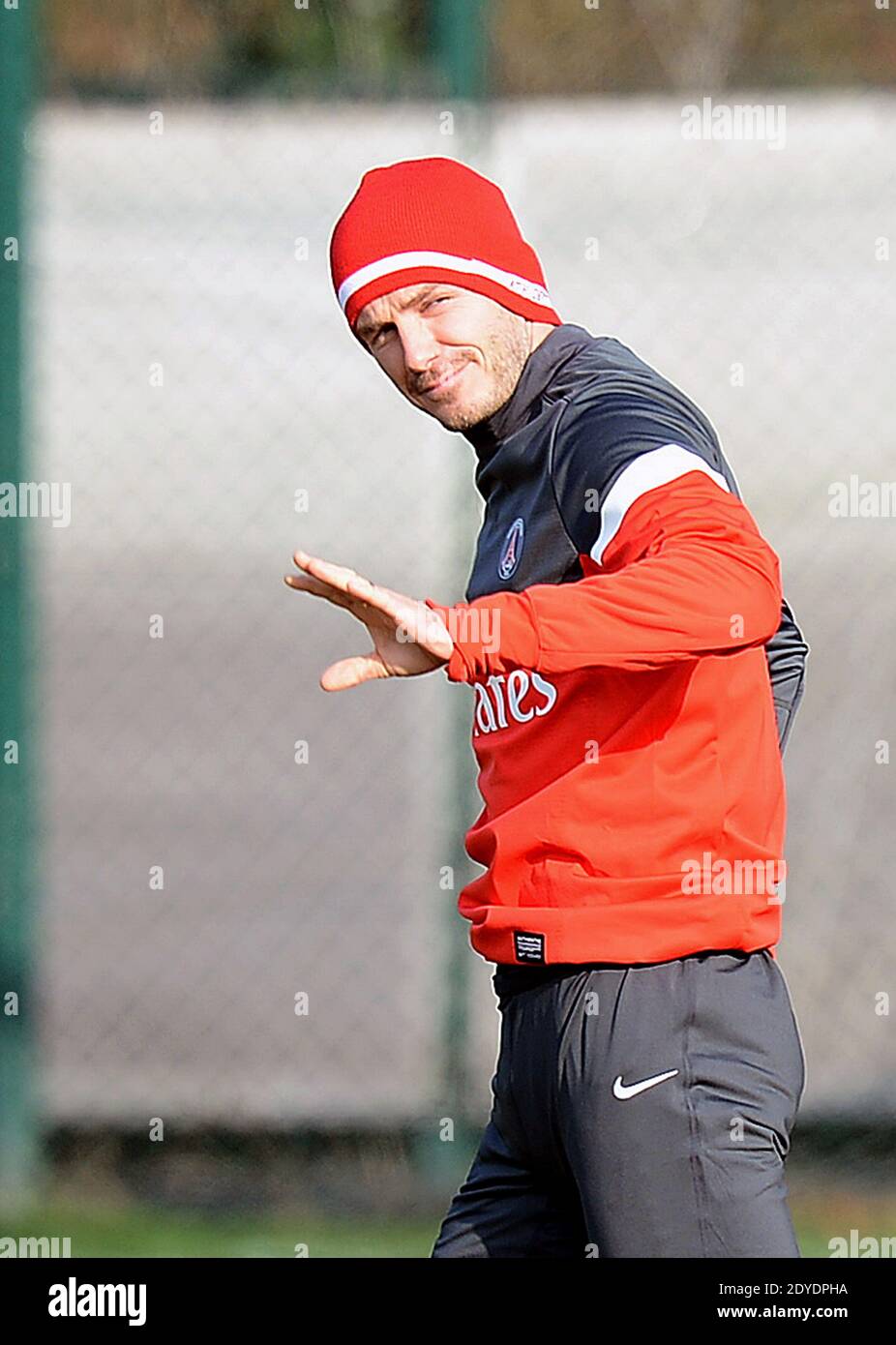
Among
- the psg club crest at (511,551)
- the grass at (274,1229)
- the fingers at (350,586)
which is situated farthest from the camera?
the grass at (274,1229)

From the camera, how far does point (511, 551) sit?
2609mm

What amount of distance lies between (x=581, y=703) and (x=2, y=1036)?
2.69m

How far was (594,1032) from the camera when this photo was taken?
2424 millimetres

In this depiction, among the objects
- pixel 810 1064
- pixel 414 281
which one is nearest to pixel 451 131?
pixel 414 281

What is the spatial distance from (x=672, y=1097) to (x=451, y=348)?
3.39 ft

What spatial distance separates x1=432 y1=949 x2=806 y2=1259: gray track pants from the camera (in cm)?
238

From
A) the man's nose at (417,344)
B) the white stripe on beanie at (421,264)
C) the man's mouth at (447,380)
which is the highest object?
the white stripe on beanie at (421,264)

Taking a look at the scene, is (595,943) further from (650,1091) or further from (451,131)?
(451,131)

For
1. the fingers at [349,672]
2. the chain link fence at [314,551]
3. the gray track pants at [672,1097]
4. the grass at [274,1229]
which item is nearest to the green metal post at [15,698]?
the chain link fence at [314,551]

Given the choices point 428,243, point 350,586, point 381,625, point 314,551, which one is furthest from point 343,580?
point 314,551

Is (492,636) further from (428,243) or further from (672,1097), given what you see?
(428,243)

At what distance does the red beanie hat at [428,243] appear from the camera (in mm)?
2672

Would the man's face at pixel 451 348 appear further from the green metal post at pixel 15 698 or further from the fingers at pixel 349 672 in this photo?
the green metal post at pixel 15 698

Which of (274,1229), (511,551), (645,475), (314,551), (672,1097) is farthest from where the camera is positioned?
(314,551)
